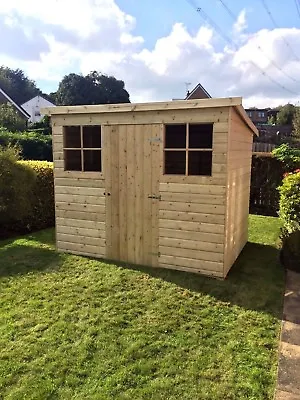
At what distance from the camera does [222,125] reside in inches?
180

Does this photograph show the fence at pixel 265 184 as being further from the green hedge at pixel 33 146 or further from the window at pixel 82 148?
the green hedge at pixel 33 146

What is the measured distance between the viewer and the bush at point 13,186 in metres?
7.25

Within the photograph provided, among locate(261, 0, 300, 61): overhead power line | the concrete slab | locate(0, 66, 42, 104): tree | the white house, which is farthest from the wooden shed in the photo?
locate(0, 66, 42, 104): tree

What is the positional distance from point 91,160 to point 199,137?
1.89 m

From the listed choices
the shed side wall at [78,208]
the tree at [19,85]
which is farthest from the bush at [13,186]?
the tree at [19,85]

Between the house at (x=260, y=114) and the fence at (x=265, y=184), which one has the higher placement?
the house at (x=260, y=114)

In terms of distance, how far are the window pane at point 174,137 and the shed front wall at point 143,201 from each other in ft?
0.43

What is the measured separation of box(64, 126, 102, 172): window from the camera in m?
5.56

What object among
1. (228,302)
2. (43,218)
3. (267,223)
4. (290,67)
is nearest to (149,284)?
(228,302)

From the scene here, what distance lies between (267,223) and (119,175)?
5.06 metres

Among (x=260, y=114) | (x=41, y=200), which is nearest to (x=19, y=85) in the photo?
(x=260, y=114)

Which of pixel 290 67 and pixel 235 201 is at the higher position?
pixel 290 67

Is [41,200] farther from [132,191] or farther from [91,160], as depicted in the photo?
[132,191]

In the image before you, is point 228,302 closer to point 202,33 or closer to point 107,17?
point 107,17
